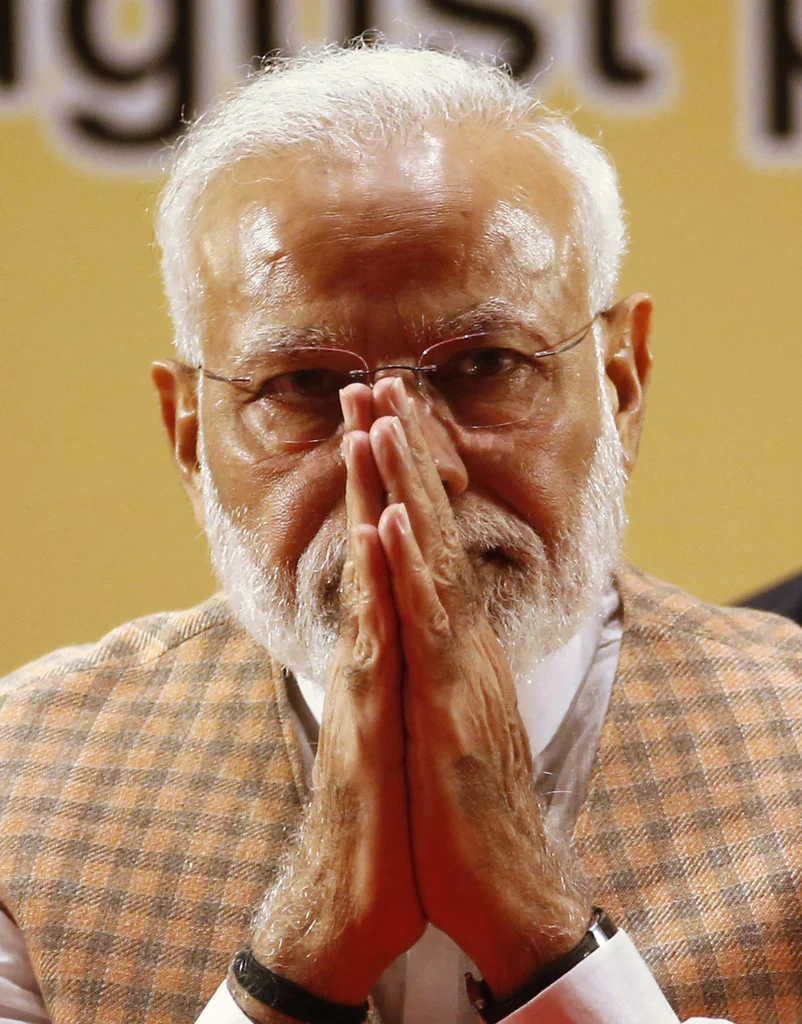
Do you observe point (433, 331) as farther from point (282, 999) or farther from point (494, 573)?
point (282, 999)

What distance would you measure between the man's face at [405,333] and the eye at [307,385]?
0.09 feet

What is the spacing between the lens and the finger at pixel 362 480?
1.04m

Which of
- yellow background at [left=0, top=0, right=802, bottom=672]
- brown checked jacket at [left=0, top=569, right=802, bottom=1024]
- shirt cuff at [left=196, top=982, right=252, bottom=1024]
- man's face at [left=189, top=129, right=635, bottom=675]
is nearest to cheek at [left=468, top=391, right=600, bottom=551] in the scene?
man's face at [left=189, top=129, right=635, bottom=675]

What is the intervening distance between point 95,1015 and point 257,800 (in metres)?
0.24

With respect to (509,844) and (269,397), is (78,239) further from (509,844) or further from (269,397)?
(509,844)

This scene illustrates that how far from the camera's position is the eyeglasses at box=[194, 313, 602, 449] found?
46.0 inches

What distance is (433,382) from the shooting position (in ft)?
3.87

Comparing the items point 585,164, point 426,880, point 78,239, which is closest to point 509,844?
point 426,880

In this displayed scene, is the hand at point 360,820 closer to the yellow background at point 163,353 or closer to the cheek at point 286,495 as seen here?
the cheek at point 286,495

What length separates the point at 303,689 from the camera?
1351 mm

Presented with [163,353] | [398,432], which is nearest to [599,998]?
[398,432]

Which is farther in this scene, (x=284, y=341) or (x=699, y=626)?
(x=699, y=626)

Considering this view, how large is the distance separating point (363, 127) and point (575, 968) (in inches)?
29.2

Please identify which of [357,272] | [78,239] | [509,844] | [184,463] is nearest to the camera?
[509,844]
